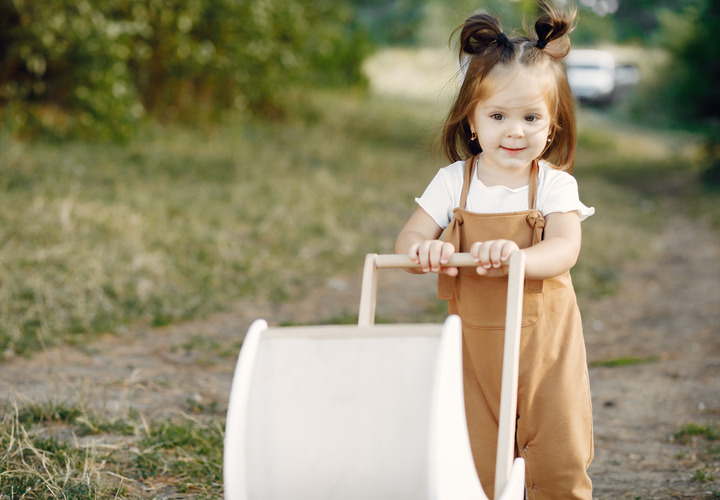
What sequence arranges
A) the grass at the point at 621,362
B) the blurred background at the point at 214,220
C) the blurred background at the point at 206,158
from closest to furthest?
the blurred background at the point at 214,220, the grass at the point at 621,362, the blurred background at the point at 206,158

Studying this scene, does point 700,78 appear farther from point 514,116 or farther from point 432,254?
point 432,254

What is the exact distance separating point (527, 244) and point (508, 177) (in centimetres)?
20

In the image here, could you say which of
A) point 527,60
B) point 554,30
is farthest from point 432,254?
point 554,30

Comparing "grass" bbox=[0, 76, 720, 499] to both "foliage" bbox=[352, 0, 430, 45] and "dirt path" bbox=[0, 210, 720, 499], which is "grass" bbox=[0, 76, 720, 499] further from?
"foliage" bbox=[352, 0, 430, 45]

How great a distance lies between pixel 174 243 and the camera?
19.8 feet

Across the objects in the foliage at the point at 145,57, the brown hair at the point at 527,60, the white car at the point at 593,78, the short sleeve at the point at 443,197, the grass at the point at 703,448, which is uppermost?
the white car at the point at 593,78

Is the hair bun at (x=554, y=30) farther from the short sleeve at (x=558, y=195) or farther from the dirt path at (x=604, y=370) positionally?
the dirt path at (x=604, y=370)

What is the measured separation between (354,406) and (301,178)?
6.93 metres

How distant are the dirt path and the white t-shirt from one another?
115cm

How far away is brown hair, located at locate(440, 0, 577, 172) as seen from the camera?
7.43 feet

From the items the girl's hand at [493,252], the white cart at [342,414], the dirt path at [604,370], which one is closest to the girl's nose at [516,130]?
the girl's hand at [493,252]

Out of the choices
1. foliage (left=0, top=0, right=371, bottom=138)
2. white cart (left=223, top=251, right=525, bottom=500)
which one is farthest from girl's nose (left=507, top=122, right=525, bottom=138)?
foliage (left=0, top=0, right=371, bottom=138)

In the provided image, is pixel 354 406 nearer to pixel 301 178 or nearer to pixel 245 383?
pixel 245 383

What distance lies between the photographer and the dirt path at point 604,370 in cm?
320
